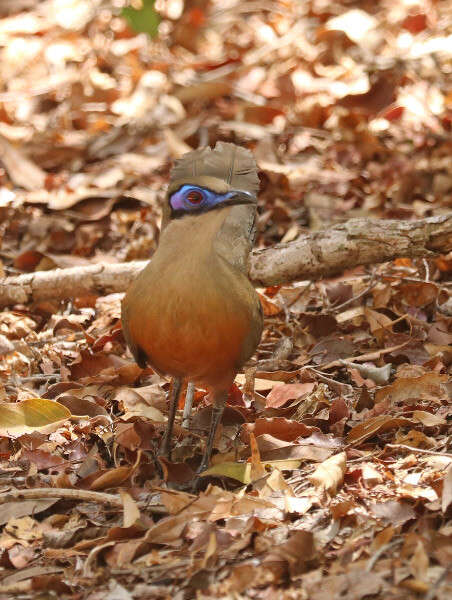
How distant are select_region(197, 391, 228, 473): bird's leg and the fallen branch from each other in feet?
3.72

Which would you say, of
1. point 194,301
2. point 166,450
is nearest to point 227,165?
point 194,301

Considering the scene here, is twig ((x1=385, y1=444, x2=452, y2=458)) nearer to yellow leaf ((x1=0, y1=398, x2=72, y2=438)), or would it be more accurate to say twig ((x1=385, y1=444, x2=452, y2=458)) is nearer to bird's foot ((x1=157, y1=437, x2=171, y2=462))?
bird's foot ((x1=157, y1=437, x2=171, y2=462))

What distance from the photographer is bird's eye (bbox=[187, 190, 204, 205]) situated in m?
3.70

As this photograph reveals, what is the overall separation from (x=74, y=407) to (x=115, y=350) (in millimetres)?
849

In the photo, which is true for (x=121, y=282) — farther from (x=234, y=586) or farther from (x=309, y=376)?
(x=234, y=586)

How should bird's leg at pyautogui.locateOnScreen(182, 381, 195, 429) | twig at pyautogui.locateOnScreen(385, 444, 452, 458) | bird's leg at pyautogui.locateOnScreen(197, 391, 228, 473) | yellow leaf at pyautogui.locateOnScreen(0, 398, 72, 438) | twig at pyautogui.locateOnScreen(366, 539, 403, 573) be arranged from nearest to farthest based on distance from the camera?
1. twig at pyautogui.locateOnScreen(366, 539, 403, 573)
2. twig at pyautogui.locateOnScreen(385, 444, 452, 458)
3. bird's leg at pyautogui.locateOnScreen(197, 391, 228, 473)
4. yellow leaf at pyautogui.locateOnScreen(0, 398, 72, 438)
5. bird's leg at pyautogui.locateOnScreen(182, 381, 195, 429)

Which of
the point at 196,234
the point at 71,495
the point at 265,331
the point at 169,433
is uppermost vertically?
the point at 196,234

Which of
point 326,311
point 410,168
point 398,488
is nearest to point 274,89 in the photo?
point 410,168

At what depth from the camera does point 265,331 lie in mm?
5461

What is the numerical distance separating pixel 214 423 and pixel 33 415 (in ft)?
2.98

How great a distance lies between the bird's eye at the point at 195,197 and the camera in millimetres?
3701

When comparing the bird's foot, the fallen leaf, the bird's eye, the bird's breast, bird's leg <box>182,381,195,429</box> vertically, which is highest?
the bird's eye

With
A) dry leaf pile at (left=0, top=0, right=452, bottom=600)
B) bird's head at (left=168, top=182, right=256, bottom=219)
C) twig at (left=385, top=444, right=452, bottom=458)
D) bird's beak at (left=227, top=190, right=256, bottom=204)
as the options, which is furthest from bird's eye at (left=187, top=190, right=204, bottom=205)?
twig at (left=385, top=444, right=452, bottom=458)

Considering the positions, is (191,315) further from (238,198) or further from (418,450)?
(418,450)
